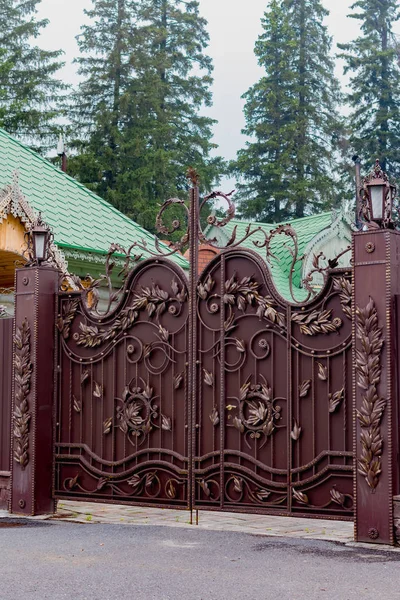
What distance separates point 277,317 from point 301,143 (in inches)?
1167

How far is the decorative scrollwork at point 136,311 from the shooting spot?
→ 8234 millimetres

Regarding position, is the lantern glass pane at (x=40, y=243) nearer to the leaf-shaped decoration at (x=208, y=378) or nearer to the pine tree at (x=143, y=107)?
the leaf-shaped decoration at (x=208, y=378)

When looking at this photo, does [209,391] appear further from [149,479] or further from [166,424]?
[149,479]

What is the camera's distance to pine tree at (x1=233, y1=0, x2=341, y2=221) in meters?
35.6

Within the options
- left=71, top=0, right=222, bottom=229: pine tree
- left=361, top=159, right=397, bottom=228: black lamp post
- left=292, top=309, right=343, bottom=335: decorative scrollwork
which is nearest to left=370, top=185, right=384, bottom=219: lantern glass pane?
left=361, top=159, right=397, bottom=228: black lamp post

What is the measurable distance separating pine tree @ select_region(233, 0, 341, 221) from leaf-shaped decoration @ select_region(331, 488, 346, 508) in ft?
92.8

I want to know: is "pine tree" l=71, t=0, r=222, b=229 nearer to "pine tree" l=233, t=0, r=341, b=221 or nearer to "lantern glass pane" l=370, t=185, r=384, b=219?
"pine tree" l=233, t=0, r=341, b=221

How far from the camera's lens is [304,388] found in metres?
7.41

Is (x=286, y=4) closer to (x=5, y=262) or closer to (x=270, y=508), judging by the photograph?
(x=5, y=262)

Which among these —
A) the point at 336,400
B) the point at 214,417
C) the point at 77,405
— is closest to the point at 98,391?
the point at 77,405

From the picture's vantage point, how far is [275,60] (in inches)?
1473

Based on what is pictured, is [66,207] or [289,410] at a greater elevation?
[66,207]

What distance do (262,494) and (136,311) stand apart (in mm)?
2075

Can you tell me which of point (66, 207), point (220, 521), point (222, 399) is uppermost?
point (66, 207)
